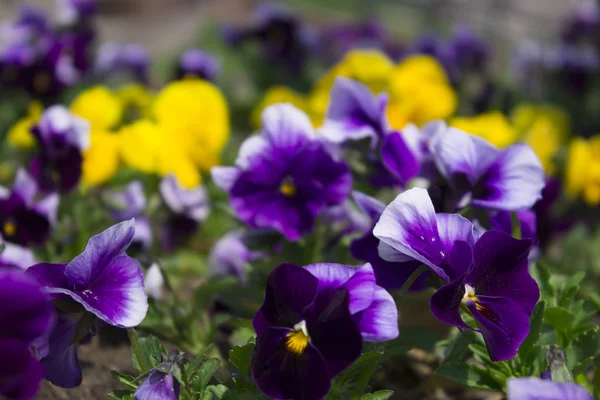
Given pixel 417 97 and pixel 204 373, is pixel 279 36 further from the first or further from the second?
pixel 204 373

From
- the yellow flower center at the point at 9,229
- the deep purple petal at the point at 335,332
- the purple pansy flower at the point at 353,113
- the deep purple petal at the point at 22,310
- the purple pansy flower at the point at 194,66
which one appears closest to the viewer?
the deep purple petal at the point at 22,310

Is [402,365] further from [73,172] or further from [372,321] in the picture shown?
[73,172]

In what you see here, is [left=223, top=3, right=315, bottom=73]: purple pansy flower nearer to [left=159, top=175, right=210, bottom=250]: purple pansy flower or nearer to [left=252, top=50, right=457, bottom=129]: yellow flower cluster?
[left=252, top=50, right=457, bottom=129]: yellow flower cluster

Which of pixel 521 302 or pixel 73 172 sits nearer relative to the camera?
pixel 521 302

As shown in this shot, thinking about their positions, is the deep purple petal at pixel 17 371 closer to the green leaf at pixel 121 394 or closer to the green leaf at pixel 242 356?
the green leaf at pixel 121 394

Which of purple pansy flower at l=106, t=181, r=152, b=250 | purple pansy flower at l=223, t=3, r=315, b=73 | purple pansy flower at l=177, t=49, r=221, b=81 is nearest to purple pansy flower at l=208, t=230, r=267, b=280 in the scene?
purple pansy flower at l=106, t=181, r=152, b=250

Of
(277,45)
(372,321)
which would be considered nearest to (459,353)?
(372,321)

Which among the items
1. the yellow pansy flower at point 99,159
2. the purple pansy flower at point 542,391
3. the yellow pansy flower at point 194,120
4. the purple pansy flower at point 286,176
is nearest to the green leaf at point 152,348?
the purple pansy flower at point 286,176
